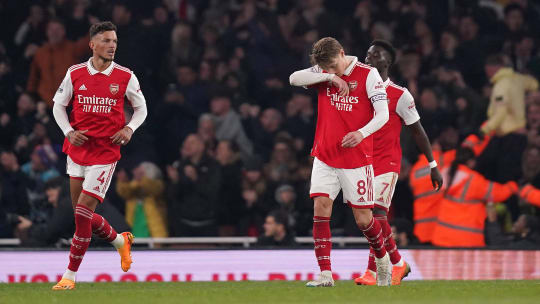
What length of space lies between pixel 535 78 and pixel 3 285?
9337 mm

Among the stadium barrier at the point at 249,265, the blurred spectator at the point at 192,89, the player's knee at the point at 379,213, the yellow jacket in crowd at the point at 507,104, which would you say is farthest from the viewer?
the blurred spectator at the point at 192,89

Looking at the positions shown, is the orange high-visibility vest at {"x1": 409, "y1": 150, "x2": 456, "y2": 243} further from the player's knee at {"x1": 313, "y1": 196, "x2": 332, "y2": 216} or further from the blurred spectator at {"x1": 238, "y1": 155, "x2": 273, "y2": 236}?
the player's knee at {"x1": 313, "y1": 196, "x2": 332, "y2": 216}

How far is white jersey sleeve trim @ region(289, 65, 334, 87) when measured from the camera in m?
11.0

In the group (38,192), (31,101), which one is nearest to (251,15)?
(31,101)

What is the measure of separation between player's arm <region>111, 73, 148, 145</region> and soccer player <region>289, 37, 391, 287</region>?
62.0 inches

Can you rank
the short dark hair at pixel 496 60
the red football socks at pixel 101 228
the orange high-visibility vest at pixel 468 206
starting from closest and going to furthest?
the red football socks at pixel 101 228, the orange high-visibility vest at pixel 468 206, the short dark hair at pixel 496 60

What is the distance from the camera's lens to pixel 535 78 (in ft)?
61.0

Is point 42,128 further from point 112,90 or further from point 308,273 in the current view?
point 112,90

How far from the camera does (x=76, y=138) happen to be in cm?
1134

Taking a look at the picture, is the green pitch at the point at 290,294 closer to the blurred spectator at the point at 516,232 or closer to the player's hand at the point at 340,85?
the player's hand at the point at 340,85

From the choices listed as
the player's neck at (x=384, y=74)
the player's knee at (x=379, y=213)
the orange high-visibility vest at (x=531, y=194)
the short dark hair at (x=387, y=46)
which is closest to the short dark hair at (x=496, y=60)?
the orange high-visibility vest at (x=531, y=194)

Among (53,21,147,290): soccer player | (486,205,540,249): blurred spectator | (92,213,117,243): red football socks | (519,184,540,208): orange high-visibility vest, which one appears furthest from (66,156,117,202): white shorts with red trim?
(519,184,540,208): orange high-visibility vest

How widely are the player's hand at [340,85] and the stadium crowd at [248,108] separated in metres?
4.41

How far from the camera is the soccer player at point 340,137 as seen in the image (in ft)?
36.1
